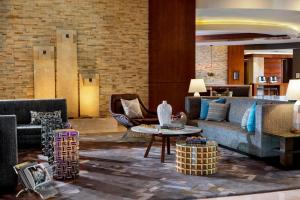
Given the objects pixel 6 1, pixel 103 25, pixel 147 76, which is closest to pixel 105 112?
pixel 147 76

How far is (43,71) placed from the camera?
10445 millimetres

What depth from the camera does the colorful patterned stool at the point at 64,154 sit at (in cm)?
502

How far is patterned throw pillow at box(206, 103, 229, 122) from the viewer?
766cm

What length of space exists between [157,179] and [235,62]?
571 inches

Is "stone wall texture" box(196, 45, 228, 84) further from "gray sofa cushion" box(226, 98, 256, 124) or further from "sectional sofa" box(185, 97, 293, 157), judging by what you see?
"sectional sofa" box(185, 97, 293, 157)

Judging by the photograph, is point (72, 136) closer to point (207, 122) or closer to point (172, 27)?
point (207, 122)

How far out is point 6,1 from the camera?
1011 centimetres

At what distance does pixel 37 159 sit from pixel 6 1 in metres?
5.32

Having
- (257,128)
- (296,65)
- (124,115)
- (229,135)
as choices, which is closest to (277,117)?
(257,128)

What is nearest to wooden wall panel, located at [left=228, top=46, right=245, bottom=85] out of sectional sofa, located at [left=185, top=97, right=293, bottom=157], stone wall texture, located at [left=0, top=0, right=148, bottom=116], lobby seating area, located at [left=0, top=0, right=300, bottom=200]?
lobby seating area, located at [left=0, top=0, right=300, bottom=200]

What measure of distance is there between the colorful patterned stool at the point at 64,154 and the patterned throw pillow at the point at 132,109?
3.01 meters

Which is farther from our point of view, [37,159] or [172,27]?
[172,27]

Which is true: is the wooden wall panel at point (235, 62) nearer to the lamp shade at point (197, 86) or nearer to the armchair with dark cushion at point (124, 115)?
the lamp shade at point (197, 86)

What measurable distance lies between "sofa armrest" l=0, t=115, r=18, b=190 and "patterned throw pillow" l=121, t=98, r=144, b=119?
374cm
